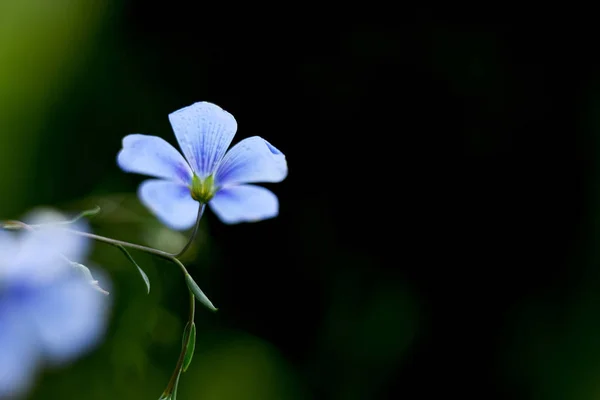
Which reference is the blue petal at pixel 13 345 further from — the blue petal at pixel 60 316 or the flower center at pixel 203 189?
the flower center at pixel 203 189

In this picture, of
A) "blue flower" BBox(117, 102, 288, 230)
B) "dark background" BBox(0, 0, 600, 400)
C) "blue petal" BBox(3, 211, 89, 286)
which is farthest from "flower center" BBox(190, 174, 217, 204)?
"dark background" BBox(0, 0, 600, 400)

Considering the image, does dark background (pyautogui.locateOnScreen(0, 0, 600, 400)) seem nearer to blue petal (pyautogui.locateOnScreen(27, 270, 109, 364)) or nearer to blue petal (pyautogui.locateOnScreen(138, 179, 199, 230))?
blue petal (pyautogui.locateOnScreen(138, 179, 199, 230))

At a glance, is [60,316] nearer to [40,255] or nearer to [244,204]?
[40,255]

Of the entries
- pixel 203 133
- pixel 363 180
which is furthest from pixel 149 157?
pixel 363 180

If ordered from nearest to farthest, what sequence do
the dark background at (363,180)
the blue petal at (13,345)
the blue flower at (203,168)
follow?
1. the blue petal at (13,345)
2. the blue flower at (203,168)
3. the dark background at (363,180)

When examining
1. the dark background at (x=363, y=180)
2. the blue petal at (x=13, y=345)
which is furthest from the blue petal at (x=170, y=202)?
the dark background at (x=363, y=180)

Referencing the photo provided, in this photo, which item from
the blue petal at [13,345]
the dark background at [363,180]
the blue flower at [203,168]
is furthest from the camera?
the dark background at [363,180]

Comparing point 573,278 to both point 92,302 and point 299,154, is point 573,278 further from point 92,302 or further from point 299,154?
point 92,302
